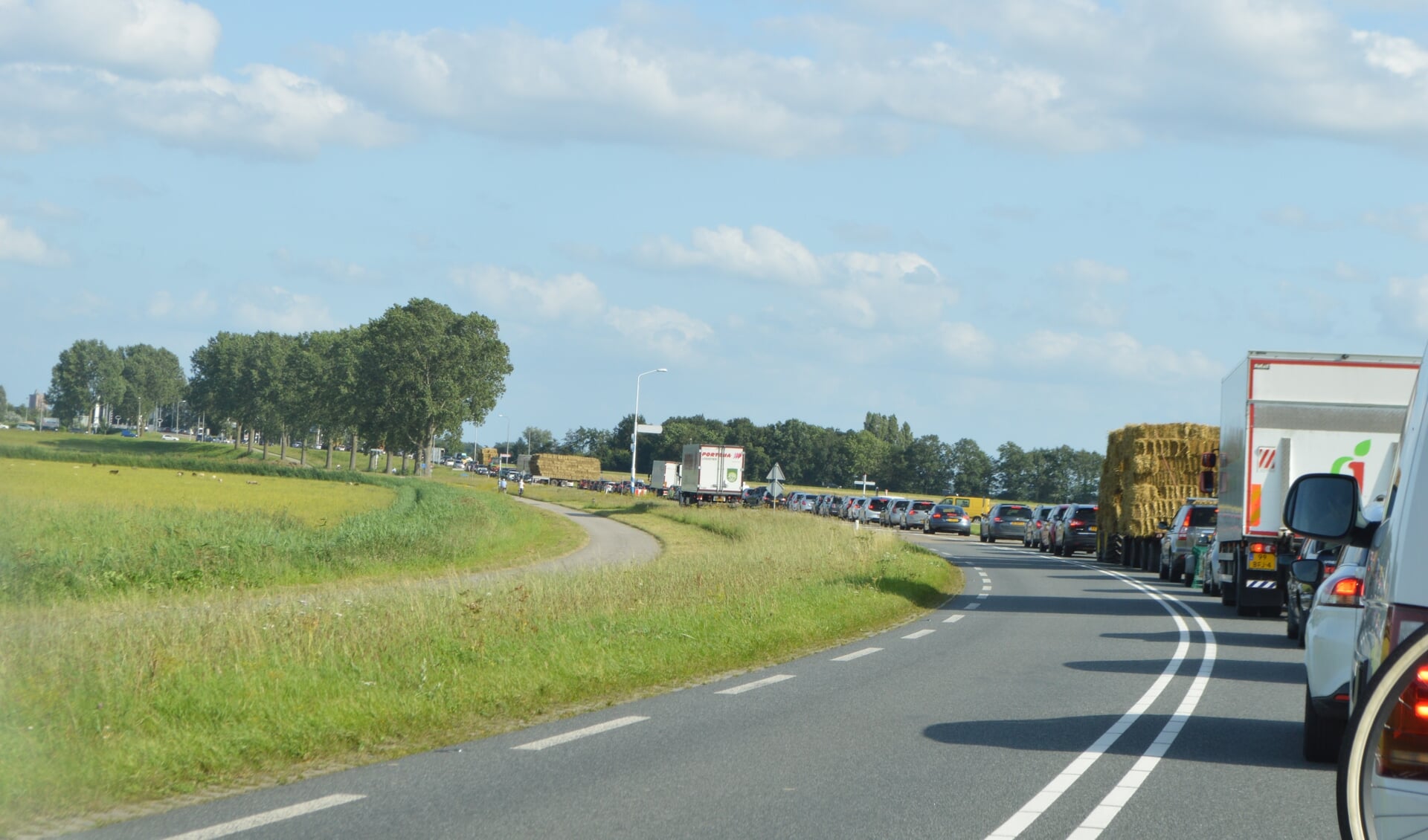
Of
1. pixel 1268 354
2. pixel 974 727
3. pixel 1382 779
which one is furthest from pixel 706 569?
pixel 1382 779

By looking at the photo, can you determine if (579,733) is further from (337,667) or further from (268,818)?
(268,818)

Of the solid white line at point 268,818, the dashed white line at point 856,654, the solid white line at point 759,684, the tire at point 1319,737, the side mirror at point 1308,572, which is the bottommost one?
the dashed white line at point 856,654

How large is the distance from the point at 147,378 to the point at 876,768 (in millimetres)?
32479

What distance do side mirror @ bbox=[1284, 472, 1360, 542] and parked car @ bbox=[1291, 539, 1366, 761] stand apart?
8.65ft

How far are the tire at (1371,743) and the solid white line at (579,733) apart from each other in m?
5.40

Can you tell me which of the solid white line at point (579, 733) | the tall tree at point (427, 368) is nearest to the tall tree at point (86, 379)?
the solid white line at point (579, 733)

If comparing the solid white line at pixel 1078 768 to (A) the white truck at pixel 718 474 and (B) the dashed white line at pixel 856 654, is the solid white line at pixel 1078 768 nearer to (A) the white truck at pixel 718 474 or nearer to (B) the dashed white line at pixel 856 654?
(B) the dashed white line at pixel 856 654

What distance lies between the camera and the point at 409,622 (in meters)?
13.5

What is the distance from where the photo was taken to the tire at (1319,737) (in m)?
8.78

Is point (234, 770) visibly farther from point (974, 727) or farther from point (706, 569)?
point (706, 569)

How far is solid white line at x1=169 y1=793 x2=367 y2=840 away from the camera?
6.27 metres

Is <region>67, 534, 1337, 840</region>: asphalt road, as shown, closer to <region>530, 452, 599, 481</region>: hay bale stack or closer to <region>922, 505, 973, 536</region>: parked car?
<region>922, 505, 973, 536</region>: parked car

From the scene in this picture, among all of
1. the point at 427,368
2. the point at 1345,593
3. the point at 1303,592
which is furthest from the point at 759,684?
the point at 427,368

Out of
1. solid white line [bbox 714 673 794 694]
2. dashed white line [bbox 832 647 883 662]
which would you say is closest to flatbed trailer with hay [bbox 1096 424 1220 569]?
dashed white line [bbox 832 647 883 662]
